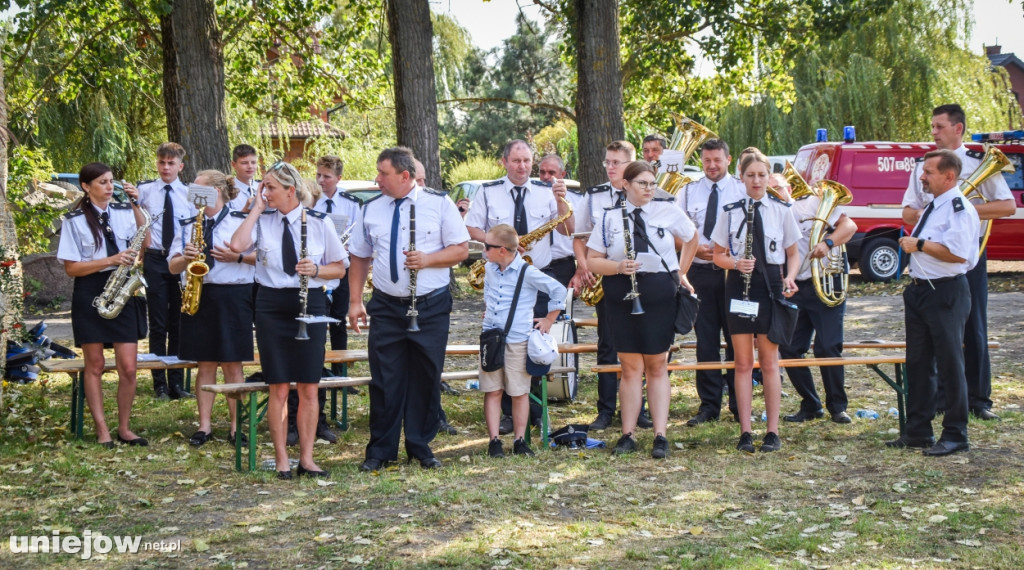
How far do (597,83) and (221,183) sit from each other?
7.25 m

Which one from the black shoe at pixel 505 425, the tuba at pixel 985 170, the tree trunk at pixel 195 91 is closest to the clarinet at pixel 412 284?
the black shoe at pixel 505 425

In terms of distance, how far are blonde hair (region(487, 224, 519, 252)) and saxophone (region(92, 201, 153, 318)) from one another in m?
2.43

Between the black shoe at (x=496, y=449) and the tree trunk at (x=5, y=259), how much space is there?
3467 mm

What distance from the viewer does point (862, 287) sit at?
1800cm

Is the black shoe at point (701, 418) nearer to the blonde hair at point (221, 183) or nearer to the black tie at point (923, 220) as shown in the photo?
the black tie at point (923, 220)

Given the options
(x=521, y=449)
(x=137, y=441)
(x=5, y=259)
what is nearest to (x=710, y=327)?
(x=521, y=449)

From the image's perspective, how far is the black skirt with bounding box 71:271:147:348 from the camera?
7332mm

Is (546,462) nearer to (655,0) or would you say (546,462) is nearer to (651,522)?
(651,522)

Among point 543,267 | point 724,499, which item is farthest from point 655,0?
point 724,499

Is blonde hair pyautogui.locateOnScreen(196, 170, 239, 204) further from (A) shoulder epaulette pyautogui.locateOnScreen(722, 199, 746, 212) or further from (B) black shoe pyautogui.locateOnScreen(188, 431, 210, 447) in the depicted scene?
(A) shoulder epaulette pyautogui.locateOnScreen(722, 199, 746, 212)

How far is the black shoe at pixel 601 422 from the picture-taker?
8.12 meters

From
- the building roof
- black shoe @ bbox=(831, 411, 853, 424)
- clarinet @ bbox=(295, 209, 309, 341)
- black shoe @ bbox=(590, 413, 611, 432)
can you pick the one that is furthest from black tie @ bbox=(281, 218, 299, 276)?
the building roof

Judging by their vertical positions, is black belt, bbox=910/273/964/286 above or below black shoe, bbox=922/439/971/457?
above

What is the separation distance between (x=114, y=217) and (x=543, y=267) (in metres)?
3.08
